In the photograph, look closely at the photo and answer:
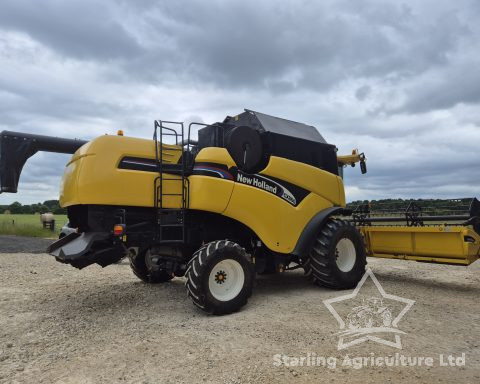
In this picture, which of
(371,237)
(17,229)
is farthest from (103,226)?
(17,229)

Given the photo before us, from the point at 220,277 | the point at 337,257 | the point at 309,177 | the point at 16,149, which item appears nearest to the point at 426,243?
the point at 337,257

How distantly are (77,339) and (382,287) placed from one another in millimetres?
5554

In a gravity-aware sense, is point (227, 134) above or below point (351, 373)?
above

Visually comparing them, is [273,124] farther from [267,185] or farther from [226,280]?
[226,280]

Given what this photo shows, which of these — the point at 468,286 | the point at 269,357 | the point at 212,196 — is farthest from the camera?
the point at 468,286

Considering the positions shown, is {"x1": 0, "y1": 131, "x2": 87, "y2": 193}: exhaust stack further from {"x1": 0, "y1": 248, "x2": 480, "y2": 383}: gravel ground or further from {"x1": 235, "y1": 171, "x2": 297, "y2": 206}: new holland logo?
{"x1": 235, "y1": 171, "x2": 297, "y2": 206}: new holland logo

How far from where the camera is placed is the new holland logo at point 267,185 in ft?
22.0

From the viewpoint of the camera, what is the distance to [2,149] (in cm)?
707

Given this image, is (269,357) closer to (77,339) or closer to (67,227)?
(77,339)

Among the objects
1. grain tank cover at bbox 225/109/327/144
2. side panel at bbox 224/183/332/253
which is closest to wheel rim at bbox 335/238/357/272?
side panel at bbox 224/183/332/253

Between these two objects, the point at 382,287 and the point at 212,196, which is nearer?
the point at 212,196

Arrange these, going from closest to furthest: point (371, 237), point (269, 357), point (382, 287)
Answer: point (269, 357) → point (382, 287) → point (371, 237)

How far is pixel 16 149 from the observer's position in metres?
7.21

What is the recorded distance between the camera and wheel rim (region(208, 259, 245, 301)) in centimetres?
602
